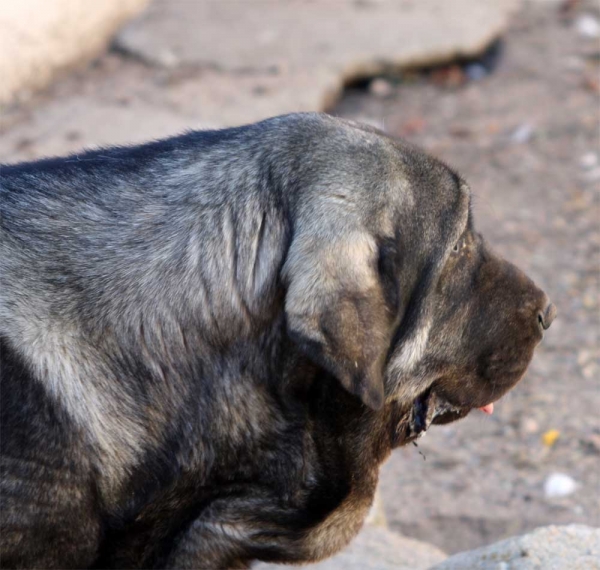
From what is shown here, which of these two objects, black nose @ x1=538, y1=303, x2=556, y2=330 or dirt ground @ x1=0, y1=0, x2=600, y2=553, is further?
dirt ground @ x1=0, y1=0, x2=600, y2=553

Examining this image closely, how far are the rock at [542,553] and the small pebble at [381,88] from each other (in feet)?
18.7

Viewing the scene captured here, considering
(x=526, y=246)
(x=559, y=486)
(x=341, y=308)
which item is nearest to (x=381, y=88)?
(x=526, y=246)

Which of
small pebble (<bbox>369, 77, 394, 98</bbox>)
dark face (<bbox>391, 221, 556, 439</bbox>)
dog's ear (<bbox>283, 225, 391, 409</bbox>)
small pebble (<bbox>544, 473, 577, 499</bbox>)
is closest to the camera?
dog's ear (<bbox>283, 225, 391, 409</bbox>)

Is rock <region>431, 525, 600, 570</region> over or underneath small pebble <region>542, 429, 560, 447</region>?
over

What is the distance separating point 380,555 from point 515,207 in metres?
3.81

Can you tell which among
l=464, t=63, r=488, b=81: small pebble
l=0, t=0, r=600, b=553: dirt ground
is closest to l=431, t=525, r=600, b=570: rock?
l=0, t=0, r=600, b=553: dirt ground

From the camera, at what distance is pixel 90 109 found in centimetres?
736

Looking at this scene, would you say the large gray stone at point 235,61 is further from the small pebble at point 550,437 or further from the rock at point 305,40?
the small pebble at point 550,437

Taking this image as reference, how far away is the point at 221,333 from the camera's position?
282 cm

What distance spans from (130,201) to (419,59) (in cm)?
611

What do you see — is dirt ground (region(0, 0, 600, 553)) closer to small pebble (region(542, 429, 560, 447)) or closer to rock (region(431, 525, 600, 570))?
small pebble (region(542, 429, 560, 447))

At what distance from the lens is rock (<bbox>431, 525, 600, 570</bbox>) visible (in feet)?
10.2

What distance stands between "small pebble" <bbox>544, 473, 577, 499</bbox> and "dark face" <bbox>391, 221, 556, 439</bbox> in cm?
164

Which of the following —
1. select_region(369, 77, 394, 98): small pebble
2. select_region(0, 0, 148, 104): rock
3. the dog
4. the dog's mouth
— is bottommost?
select_region(369, 77, 394, 98): small pebble
